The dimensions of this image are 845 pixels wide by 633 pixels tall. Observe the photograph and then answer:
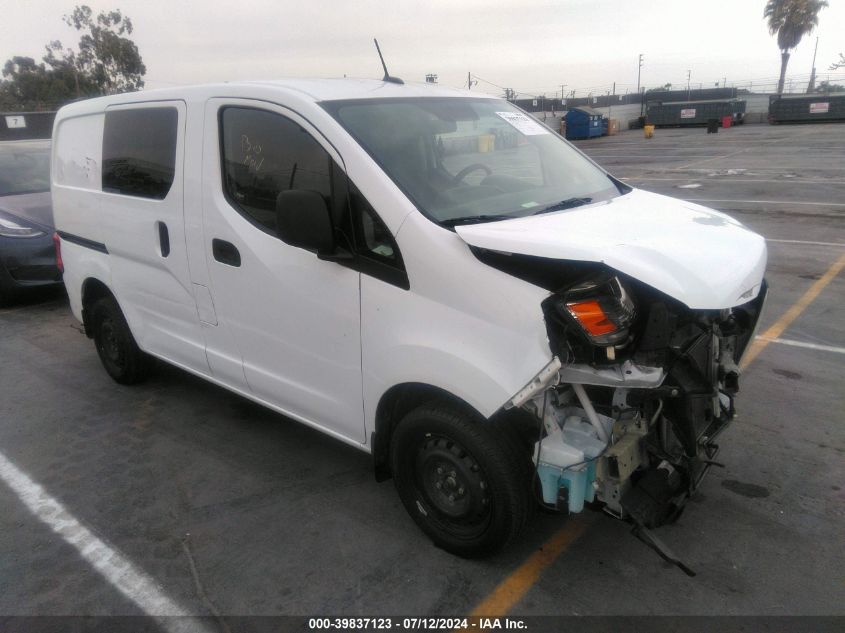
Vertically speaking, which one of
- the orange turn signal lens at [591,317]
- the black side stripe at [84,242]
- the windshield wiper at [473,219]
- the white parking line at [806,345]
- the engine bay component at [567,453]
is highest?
the windshield wiper at [473,219]

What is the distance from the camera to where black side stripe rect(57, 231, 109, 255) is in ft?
14.5

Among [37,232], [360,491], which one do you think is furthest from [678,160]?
[360,491]

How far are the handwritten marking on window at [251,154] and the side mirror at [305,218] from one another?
0.62 metres

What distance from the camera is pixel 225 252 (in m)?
3.36

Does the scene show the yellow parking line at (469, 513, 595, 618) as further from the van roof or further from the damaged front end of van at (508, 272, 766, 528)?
the van roof

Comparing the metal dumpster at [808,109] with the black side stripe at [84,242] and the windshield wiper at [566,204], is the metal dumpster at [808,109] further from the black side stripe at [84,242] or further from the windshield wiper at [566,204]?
the black side stripe at [84,242]

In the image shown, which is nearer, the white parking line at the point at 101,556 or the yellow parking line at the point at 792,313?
the white parking line at the point at 101,556

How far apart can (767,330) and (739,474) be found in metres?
2.54

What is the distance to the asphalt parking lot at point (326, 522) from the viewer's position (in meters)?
2.70

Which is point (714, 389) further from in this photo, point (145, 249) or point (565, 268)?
point (145, 249)

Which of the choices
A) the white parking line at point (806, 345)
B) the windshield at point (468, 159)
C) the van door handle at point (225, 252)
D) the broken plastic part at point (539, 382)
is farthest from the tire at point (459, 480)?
the white parking line at point (806, 345)

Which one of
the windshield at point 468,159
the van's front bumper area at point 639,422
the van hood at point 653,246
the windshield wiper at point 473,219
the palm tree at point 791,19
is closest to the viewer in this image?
the van hood at point 653,246

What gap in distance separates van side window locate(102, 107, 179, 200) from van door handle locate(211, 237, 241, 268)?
1.83 ft

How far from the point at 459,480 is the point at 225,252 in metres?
1.68
